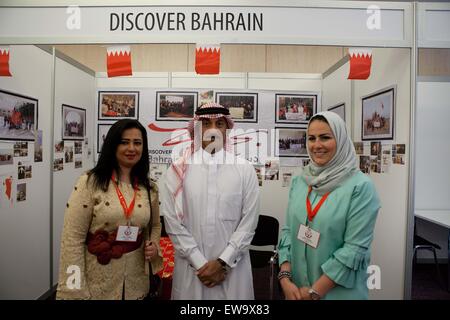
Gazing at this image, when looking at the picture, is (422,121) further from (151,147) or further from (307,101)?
(151,147)

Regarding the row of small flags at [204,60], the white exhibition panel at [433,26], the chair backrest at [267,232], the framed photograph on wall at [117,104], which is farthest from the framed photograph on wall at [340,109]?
the framed photograph on wall at [117,104]

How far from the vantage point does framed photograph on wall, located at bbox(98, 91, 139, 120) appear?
8.50 feet

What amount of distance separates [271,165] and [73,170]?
6.20 ft

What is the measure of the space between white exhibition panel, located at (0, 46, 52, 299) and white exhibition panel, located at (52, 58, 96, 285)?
68 mm

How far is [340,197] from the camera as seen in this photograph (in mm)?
1289

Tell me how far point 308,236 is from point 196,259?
Answer: 58cm

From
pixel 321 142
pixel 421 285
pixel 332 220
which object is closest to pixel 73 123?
pixel 321 142

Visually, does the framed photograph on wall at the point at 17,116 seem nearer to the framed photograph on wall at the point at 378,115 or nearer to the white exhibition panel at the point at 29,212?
the white exhibition panel at the point at 29,212

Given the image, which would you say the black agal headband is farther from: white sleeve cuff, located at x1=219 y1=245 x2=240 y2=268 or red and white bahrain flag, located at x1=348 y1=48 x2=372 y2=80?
red and white bahrain flag, located at x1=348 y1=48 x2=372 y2=80

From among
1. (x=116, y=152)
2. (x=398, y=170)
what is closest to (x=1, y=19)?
(x=116, y=152)

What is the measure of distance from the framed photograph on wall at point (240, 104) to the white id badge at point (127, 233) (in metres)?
1.51

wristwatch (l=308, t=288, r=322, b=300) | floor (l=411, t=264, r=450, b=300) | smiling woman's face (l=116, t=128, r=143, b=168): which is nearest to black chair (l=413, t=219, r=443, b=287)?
floor (l=411, t=264, r=450, b=300)

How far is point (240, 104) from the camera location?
261 cm

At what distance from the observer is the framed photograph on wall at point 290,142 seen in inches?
104
